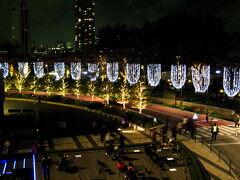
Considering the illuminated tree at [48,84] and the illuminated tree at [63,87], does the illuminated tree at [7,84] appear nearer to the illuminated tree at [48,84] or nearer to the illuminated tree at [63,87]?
the illuminated tree at [48,84]

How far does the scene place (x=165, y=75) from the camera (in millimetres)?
Answer: 57781

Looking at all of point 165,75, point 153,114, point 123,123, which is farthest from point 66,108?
point 165,75

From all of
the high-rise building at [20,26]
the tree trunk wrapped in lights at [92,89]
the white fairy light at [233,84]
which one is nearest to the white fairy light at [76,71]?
the tree trunk wrapped in lights at [92,89]

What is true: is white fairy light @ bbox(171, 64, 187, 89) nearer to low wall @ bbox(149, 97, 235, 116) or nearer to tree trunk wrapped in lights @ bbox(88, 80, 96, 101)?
low wall @ bbox(149, 97, 235, 116)

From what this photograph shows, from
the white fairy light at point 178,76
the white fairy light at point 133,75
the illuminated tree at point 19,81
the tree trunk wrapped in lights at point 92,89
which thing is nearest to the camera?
the white fairy light at point 178,76

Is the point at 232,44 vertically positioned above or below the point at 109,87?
above

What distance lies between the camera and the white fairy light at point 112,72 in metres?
47.0

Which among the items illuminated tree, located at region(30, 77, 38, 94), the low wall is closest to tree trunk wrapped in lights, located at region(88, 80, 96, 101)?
the low wall

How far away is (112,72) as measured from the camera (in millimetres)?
49000

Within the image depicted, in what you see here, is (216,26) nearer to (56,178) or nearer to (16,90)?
(16,90)

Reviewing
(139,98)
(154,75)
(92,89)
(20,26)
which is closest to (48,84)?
(92,89)

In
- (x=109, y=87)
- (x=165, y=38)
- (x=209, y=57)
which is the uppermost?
(x=165, y=38)

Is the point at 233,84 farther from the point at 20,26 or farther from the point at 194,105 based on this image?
the point at 20,26

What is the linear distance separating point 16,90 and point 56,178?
1933 inches
